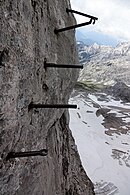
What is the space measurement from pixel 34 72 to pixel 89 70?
12685 centimetres

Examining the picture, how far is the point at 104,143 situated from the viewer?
2378 cm

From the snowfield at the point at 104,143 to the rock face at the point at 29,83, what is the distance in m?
11.6

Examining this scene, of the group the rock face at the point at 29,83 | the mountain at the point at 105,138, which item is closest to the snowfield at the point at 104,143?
the mountain at the point at 105,138

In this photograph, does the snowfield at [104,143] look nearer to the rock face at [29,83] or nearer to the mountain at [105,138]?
the mountain at [105,138]

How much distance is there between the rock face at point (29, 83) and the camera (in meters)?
2.89

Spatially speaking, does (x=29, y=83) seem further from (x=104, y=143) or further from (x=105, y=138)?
(x=105, y=138)

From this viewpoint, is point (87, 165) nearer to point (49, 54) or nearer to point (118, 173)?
point (118, 173)

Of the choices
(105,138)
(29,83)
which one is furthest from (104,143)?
(29,83)

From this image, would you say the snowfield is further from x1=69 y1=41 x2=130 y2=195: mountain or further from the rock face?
the rock face

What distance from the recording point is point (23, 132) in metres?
3.62

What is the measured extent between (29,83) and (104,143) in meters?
21.3

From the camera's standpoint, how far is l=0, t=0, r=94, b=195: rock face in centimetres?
289

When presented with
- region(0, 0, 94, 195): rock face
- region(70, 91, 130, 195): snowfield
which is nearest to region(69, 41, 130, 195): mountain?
region(70, 91, 130, 195): snowfield

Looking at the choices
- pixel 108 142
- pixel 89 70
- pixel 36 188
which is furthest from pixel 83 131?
pixel 89 70
